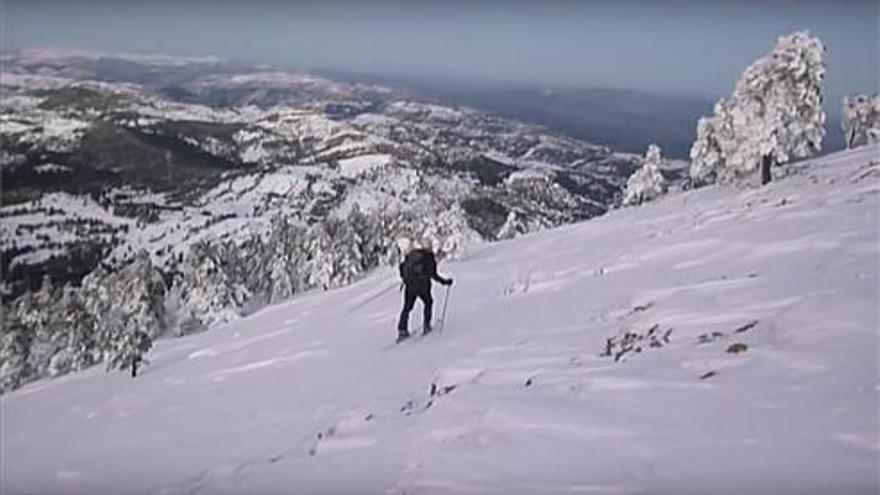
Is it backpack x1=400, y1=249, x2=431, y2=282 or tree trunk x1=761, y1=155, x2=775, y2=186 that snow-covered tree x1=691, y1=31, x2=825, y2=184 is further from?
backpack x1=400, y1=249, x2=431, y2=282

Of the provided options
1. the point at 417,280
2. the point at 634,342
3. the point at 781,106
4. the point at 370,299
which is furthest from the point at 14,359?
the point at 634,342

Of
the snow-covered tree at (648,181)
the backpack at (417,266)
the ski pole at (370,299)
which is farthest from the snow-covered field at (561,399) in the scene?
the snow-covered tree at (648,181)

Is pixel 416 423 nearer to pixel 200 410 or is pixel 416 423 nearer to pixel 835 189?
pixel 200 410

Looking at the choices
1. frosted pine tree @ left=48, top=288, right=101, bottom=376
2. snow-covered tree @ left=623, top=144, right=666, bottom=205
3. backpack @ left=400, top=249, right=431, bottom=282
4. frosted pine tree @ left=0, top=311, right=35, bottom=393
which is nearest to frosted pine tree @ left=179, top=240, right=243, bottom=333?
frosted pine tree @ left=48, top=288, right=101, bottom=376

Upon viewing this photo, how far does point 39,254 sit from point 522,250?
19537 cm

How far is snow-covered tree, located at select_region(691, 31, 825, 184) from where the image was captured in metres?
28.4

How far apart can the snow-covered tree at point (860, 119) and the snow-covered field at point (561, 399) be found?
3080 cm

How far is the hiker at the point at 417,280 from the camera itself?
1338cm

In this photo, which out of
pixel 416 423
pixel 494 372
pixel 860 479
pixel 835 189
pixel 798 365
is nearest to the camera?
pixel 860 479

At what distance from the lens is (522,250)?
27.4 m

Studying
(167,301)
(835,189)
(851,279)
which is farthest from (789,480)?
(167,301)

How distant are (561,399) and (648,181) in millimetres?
58216

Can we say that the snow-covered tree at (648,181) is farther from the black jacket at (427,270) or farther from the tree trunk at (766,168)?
the black jacket at (427,270)

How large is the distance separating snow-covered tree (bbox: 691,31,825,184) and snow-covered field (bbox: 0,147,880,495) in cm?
1299
